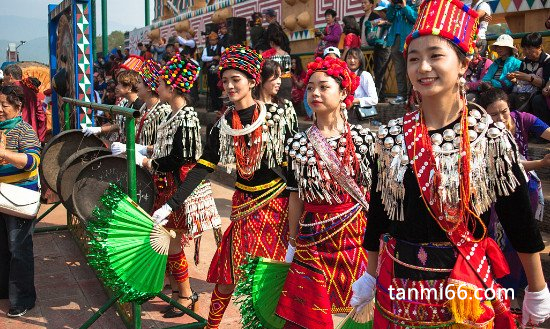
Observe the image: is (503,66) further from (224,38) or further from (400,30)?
(224,38)

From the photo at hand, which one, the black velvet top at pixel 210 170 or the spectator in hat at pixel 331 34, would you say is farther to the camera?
the spectator in hat at pixel 331 34

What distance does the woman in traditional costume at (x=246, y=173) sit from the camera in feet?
12.6

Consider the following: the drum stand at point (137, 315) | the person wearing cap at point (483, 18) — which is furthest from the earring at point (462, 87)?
the person wearing cap at point (483, 18)

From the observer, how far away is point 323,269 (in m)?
3.22

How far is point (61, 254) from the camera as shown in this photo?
20.8 ft

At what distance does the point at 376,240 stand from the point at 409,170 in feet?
1.24

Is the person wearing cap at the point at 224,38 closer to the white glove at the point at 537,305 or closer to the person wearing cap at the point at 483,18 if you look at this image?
the person wearing cap at the point at 483,18

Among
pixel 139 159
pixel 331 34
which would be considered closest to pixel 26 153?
pixel 139 159

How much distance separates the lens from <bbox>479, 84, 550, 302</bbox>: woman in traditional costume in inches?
157

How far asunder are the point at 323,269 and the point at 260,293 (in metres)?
0.36

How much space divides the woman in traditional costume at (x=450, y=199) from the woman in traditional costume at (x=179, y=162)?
7.95 ft

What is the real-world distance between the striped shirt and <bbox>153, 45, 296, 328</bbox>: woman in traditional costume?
1478 millimetres

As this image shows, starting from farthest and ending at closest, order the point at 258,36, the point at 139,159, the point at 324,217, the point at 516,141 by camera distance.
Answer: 1. the point at 258,36
2. the point at 139,159
3. the point at 516,141
4. the point at 324,217

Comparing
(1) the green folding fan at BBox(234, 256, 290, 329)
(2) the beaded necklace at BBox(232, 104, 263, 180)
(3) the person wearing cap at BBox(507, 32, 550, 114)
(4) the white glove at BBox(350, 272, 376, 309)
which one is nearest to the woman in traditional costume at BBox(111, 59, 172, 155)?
(2) the beaded necklace at BBox(232, 104, 263, 180)
